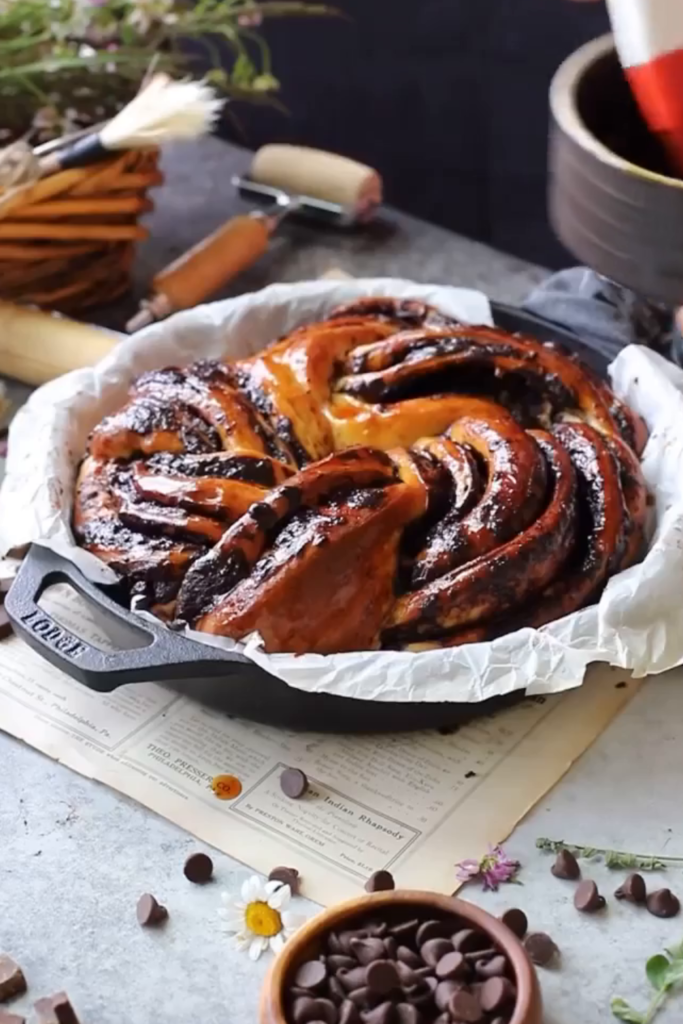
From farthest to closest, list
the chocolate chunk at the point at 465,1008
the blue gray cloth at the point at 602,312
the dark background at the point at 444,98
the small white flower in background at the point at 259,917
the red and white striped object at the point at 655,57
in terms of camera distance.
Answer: the dark background at the point at 444,98 → the blue gray cloth at the point at 602,312 → the red and white striped object at the point at 655,57 → the small white flower in background at the point at 259,917 → the chocolate chunk at the point at 465,1008

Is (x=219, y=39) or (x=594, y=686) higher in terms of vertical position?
(x=219, y=39)

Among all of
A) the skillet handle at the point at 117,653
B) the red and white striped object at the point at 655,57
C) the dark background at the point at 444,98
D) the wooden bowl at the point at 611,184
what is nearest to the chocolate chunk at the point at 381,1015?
the skillet handle at the point at 117,653

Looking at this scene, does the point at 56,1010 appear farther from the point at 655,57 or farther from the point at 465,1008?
the point at 655,57

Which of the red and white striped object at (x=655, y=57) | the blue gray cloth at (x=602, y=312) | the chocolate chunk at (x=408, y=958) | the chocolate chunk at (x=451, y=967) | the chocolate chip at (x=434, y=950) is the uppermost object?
the red and white striped object at (x=655, y=57)

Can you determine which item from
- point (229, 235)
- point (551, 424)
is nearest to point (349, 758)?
point (551, 424)

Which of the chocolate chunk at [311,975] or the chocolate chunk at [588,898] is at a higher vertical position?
the chocolate chunk at [311,975]

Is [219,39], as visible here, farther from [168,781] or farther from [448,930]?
[448,930]

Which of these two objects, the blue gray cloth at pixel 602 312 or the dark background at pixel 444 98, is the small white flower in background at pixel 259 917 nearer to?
the blue gray cloth at pixel 602 312

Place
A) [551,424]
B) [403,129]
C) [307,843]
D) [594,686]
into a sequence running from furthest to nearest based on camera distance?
[403,129] → [551,424] → [594,686] → [307,843]
